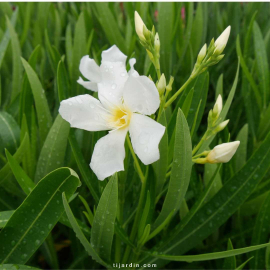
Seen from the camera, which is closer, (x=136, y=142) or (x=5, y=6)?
(x=136, y=142)

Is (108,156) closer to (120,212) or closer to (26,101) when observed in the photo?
(120,212)

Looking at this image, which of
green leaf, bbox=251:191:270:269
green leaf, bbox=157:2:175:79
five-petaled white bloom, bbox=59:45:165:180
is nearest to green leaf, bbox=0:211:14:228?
five-petaled white bloom, bbox=59:45:165:180

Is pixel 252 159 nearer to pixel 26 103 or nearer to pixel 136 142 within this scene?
pixel 136 142

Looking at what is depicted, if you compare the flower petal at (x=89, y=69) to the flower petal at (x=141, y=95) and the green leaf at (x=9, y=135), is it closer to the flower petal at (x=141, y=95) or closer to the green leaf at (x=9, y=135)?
the flower petal at (x=141, y=95)

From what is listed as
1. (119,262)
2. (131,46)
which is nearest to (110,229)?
(119,262)

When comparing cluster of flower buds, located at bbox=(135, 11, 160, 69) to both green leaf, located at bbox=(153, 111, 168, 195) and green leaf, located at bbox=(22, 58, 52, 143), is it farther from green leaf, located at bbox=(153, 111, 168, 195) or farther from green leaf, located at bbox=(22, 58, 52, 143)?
green leaf, located at bbox=(22, 58, 52, 143)

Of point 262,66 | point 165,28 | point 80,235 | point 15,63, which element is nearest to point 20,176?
point 80,235
